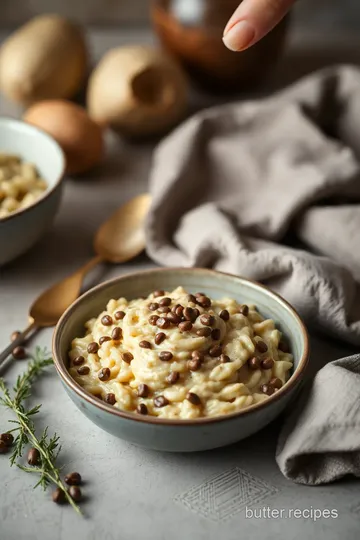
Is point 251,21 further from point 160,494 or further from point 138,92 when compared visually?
point 138,92

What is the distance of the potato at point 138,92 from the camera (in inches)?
88.7

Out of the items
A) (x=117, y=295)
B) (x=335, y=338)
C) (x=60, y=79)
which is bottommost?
(x=335, y=338)

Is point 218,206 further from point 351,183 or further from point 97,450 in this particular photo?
point 97,450

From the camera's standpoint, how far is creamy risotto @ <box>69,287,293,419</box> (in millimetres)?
1314

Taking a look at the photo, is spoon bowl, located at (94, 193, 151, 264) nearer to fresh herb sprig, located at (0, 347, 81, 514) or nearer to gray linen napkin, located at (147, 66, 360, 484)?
gray linen napkin, located at (147, 66, 360, 484)

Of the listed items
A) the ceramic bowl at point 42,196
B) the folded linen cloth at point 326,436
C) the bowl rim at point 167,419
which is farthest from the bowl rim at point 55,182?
the folded linen cloth at point 326,436

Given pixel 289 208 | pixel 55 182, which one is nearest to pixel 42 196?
pixel 55 182

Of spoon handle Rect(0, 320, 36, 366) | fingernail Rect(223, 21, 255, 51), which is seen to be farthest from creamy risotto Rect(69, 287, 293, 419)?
fingernail Rect(223, 21, 255, 51)

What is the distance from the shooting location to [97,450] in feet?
4.57

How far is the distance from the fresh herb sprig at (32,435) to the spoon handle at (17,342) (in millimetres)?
55

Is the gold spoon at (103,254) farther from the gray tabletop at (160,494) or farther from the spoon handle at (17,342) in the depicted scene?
the gray tabletop at (160,494)

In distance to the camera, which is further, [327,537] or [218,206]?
[218,206]

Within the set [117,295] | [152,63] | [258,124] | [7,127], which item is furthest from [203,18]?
[117,295]

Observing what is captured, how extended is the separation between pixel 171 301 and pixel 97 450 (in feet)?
1.03
